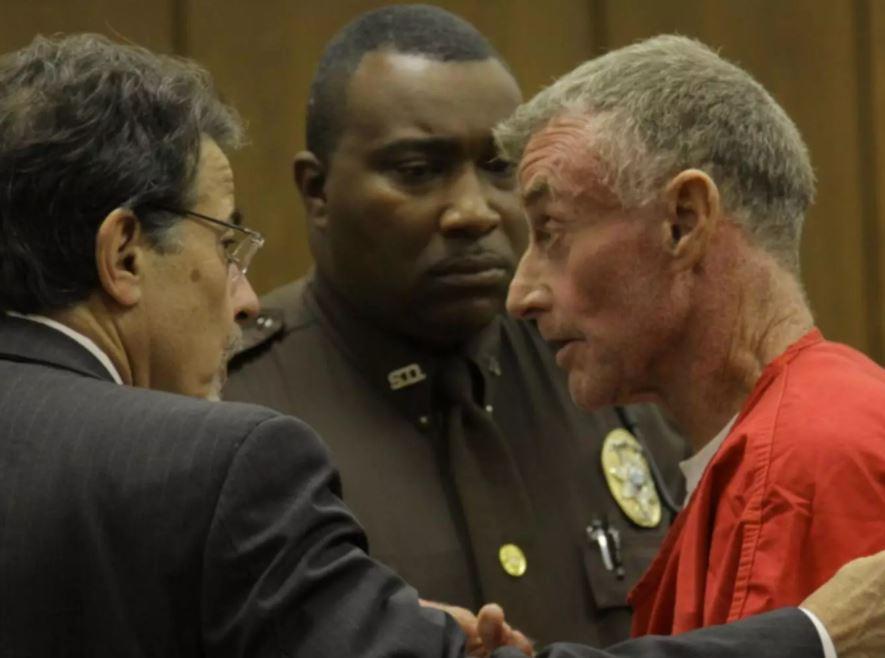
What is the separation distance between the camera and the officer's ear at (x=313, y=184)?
7.92ft

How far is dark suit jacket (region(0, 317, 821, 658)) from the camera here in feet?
4.75

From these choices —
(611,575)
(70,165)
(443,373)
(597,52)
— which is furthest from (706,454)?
(597,52)

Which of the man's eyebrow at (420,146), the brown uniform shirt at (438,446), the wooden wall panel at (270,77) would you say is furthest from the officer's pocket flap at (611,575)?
the wooden wall panel at (270,77)

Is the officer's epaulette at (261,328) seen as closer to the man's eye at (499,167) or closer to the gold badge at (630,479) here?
the man's eye at (499,167)

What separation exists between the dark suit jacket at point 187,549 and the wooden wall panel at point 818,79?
6.28ft

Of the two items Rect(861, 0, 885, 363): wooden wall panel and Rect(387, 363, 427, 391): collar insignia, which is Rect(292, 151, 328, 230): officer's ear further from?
Rect(861, 0, 885, 363): wooden wall panel

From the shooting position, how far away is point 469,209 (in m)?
2.33

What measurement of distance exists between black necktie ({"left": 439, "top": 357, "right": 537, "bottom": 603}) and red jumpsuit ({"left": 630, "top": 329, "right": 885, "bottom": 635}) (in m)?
0.50

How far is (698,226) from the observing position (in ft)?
6.00

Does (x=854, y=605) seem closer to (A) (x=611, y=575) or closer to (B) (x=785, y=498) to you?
(B) (x=785, y=498)

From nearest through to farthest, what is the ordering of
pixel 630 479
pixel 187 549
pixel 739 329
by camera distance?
1. pixel 187 549
2. pixel 739 329
3. pixel 630 479

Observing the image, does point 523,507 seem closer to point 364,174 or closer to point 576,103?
point 364,174

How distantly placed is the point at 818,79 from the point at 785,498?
180cm

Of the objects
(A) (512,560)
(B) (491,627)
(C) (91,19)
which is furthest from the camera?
(C) (91,19)
